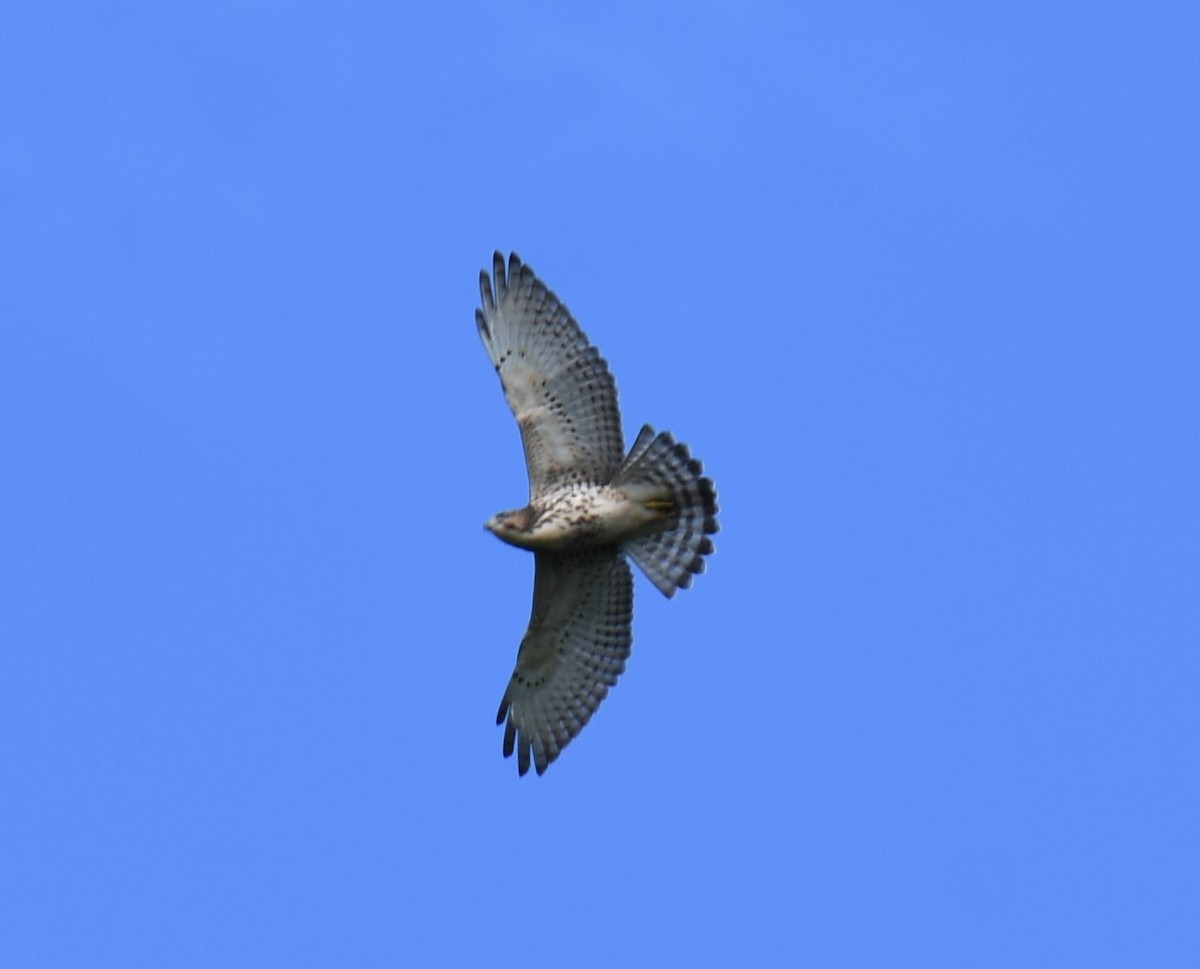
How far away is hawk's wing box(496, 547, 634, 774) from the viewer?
15188 millimetres

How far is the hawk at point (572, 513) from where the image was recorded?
1472 centimetres

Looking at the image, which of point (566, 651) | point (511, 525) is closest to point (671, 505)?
point (511, 525)

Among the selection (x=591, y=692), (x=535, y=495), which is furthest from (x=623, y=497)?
(x=591, y=692)

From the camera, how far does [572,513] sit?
1472 centimetres

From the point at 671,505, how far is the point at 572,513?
0.64m

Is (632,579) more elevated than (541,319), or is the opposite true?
(541,319)

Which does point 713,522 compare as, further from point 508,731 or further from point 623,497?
point 508,731

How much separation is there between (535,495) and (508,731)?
6.14 feet

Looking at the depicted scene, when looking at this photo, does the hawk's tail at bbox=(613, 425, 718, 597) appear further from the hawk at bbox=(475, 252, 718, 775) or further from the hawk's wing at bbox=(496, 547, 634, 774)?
the hawk's wing at bbox=(496, 547, 634, 774)

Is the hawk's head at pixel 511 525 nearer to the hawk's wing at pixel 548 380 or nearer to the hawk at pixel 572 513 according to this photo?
the hawk at pixel 572 513

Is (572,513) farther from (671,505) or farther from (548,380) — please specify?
(548,380)

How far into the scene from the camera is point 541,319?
15.2m

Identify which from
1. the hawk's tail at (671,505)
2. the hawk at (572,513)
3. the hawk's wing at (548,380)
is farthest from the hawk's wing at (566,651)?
the hawk's wing at (548,380)

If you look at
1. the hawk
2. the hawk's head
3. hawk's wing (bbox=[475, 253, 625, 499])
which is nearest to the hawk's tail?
the hawk
